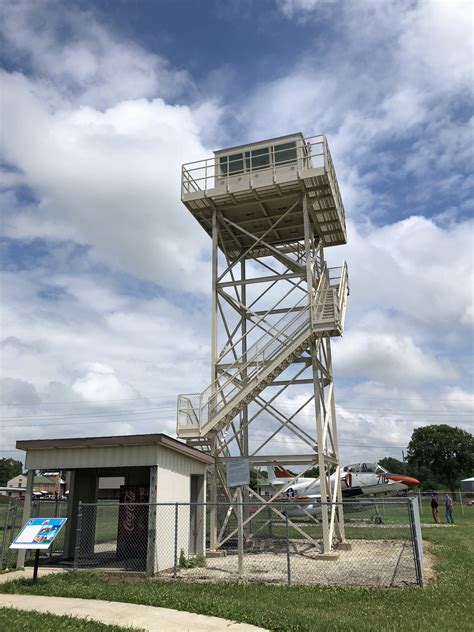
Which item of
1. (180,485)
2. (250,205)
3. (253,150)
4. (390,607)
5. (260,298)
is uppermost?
(253,150)

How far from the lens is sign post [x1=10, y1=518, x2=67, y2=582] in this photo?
39.5 ft

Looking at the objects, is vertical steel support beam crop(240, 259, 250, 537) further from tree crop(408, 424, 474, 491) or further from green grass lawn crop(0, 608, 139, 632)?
tree crop(408, 424, 474, 491)

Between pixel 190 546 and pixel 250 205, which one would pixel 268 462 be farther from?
pixel 250 205

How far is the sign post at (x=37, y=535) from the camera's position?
12.0m

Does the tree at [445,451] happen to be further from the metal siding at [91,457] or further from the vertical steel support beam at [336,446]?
the metal siding at [91,457]

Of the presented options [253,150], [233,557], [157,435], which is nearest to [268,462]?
[233,557]

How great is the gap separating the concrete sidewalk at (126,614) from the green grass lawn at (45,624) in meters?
0.37

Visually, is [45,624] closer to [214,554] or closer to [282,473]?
[214,554]

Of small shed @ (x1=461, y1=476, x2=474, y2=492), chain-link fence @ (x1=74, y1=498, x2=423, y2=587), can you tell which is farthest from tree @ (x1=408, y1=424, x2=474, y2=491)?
chain-link fence @ (x1=74, y1=498, x2=423, y2=587)

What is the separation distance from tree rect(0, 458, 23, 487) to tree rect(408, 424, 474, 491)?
366ft

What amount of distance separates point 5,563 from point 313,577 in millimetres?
8652

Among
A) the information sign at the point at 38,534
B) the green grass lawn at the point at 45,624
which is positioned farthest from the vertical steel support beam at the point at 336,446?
the green grass lawn at the point at 45,624

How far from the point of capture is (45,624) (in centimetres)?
840

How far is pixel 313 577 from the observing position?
43.7ft
